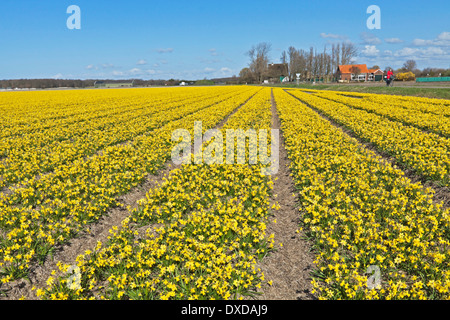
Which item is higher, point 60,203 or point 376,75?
point 376,75

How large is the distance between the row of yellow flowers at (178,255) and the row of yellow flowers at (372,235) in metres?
1.32

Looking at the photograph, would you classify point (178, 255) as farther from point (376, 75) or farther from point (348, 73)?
point (376, 75)

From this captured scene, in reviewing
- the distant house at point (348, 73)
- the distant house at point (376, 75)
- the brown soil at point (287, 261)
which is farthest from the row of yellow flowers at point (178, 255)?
the distant house at point (376, 75)

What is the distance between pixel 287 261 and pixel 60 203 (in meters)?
6.14

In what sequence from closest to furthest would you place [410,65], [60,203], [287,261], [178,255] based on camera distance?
[178,255]
[287,261]
[60,203]
[410,65]

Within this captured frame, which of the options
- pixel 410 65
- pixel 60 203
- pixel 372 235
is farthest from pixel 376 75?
pixel 60 203

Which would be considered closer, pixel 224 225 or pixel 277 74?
pixel 224 225

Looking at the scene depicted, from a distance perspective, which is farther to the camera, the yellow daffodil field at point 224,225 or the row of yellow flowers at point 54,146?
the row of yellow flowers at point 54,146

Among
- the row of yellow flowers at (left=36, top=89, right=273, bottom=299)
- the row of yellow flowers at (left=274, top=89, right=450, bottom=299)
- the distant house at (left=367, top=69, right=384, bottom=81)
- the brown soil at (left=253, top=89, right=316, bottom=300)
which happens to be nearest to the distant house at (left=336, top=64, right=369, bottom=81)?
the distant house at (left=367, top=69, right=384, bottom=81)

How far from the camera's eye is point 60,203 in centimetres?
717

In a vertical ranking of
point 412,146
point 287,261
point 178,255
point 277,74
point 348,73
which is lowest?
point 287,261

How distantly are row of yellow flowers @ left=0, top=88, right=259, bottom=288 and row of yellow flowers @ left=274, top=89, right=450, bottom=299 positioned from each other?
18.6ft

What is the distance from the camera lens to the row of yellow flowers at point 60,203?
18.5 ft

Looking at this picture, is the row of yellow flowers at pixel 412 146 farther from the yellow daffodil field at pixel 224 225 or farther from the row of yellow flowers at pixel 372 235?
the row of yellow flowers at pixel 372 235
